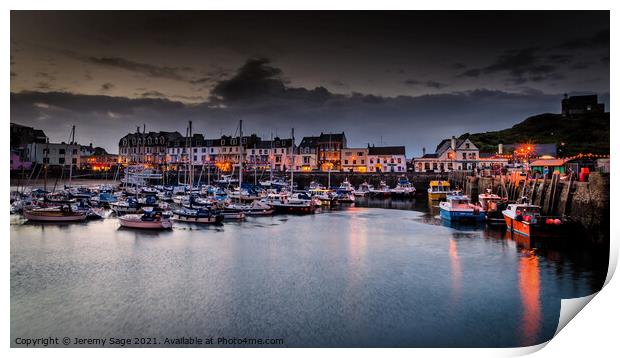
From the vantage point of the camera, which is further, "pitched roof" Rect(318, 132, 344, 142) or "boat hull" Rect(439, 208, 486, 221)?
"pitched roof" Rect(318, 132, 344, 142)

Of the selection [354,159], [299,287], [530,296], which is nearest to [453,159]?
[354,159]

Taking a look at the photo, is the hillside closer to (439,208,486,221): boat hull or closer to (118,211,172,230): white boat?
(439,208,486,221): boat hull

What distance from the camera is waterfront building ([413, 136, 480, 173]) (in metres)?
42.9

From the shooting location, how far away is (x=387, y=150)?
48219 mm

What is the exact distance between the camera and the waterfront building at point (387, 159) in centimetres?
4728

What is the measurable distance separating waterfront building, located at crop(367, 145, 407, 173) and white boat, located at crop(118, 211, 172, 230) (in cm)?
3389

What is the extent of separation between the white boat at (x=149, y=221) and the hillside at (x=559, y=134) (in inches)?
1072

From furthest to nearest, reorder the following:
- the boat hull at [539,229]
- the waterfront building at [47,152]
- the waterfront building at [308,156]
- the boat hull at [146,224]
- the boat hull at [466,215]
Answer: the waterfront building at [308,156]
the waterfront building at [47,152]
the boat hull at [466,215]
the boat hull at [146,224]
the boat hull at [539,229]

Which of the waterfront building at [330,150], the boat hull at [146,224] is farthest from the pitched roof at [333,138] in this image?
the boat hull at [146,224]

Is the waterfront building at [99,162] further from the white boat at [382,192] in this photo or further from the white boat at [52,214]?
the white boat at [52,214]

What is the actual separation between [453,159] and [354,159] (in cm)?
1092

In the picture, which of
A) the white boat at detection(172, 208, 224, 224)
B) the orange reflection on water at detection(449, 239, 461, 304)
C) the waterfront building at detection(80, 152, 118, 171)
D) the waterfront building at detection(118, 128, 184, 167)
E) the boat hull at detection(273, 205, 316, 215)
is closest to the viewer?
the orange reflection on water at detection(449, 239, 461, 304)

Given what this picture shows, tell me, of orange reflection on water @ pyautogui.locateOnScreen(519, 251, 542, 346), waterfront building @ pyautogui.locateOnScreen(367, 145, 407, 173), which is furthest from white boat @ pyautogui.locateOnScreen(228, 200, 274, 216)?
waterfront building @ pyautogui.locateOnScreen(367, 145, 407, 173)
